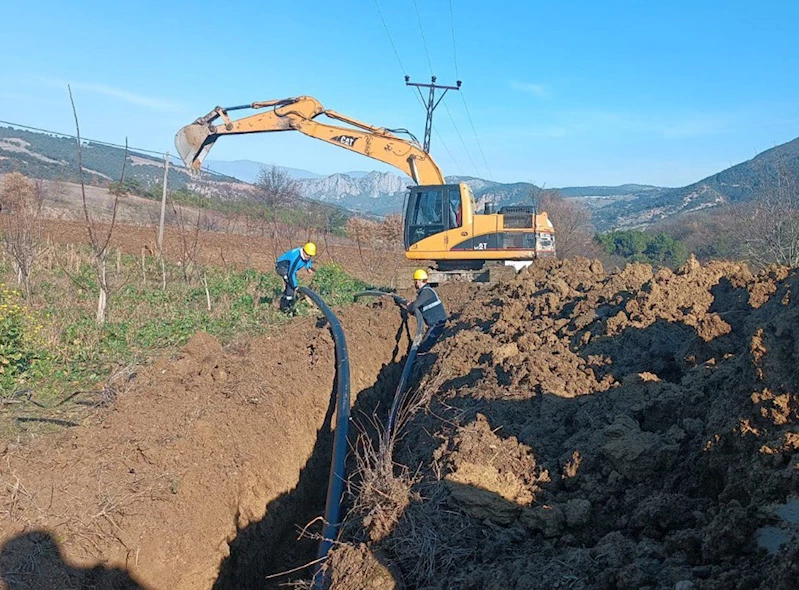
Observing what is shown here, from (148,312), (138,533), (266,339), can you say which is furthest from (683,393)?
(148,312)

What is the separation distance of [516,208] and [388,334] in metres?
5.55

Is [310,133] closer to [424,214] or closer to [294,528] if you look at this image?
[424,214]

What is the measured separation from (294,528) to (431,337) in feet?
15.7

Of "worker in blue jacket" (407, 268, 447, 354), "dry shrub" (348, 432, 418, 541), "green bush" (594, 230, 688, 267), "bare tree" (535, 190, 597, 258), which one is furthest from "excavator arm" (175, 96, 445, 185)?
"green bush" (594, 230, 688, 267)

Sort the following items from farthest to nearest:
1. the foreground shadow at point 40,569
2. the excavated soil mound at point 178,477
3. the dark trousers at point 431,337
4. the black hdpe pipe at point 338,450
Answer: the dark trousers at point 431,337, the black hdpe pipe at point 338,450, the excavated soil mound at point 178,477, the foreground shadow at point 40,569

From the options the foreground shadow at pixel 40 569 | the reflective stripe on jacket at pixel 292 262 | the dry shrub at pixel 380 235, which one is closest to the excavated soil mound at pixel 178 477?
the foreground shadow at pixel 40 569

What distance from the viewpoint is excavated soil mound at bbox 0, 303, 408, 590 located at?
4605mm

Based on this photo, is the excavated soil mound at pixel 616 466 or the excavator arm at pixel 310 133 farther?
the excavator arm at pixel 310 133

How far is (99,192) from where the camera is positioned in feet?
112

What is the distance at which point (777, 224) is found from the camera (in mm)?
15688

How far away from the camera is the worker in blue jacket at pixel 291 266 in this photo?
11.8 metres

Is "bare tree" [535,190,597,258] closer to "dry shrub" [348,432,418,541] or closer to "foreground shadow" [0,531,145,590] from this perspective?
"dry shrub" [348,432,418,541]

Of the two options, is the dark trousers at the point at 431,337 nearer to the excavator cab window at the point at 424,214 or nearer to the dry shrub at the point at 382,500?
the excavator cab window at the point at 424,214

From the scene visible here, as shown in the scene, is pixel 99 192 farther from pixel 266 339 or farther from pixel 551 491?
pixel 551 491
